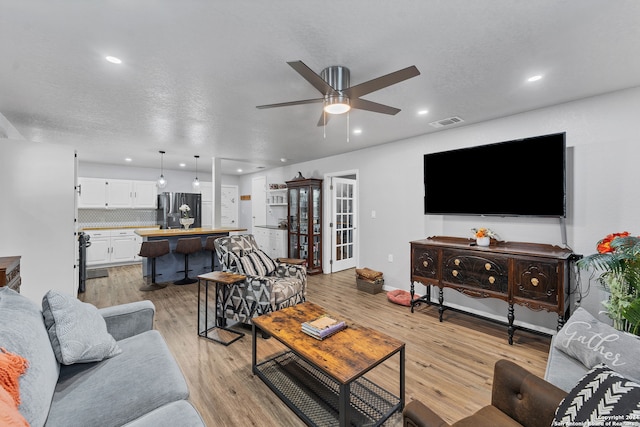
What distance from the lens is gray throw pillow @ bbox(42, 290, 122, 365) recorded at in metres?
1.50

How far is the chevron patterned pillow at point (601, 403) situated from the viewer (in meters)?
0.87

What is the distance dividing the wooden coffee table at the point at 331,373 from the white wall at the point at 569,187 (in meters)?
2.24

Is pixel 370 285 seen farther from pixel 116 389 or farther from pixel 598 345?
pixel 116 389

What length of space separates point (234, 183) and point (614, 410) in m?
8.82

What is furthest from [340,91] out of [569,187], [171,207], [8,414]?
[171,207]

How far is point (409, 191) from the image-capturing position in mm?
4195

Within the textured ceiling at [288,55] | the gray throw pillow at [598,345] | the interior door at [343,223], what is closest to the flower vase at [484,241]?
the textured ceiling at [288,55]

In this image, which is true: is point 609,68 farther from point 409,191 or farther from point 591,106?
point 409,191

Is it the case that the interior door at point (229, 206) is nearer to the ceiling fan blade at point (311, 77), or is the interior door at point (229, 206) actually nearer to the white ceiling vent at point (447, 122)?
the white ceiling vent at point (447, 122)

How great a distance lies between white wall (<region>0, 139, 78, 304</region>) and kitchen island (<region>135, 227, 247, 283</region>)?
1.24m

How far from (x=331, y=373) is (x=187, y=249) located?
410 centimetres

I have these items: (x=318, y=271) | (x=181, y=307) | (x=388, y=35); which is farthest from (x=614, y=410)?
(x=318, y=271)

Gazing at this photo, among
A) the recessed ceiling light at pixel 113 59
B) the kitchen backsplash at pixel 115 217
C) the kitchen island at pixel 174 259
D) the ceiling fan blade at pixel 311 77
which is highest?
the recessed ceiling light at pixel 113 59

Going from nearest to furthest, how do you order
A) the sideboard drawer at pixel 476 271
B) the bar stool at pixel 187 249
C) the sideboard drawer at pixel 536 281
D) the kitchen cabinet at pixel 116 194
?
the sideboard drawer at pixel 536 281, the sideboard drawer at pixel 476 271, the bar stool at pixel 187 249, the kitchen cabinet at pixel 116 194
